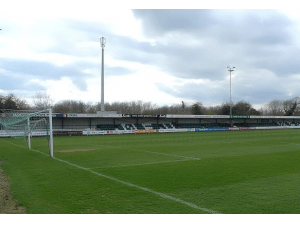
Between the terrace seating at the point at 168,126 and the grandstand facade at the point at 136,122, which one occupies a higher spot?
the grandstand facade at the point at 136,122

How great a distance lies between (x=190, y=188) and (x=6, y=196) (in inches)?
244

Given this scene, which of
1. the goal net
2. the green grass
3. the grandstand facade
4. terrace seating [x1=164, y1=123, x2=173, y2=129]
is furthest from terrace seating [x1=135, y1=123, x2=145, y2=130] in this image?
the green grass

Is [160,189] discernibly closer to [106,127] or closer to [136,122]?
[106,127]

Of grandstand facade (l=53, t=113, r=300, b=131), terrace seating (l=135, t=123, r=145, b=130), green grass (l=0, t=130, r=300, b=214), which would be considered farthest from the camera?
terrace seating (l=135, t=123, r=145, b=130)

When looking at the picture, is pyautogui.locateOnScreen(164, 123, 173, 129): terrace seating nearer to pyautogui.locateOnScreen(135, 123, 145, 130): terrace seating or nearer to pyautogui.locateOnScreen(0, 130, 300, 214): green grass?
pyautogui.locateOnScreen(135, 123, 145, 130): terrace seating

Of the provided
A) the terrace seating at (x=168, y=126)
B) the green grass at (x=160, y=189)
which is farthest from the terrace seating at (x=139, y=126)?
the green grass at (x=160, y=189)

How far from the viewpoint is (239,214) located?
689 cm

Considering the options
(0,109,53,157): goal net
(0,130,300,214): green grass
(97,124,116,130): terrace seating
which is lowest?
(0,130,300,214): green grass

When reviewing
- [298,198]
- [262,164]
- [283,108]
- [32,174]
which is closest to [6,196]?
[32,174]

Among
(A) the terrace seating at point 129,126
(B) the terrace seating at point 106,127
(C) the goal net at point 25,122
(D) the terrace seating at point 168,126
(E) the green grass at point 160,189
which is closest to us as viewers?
(E) the green grass at point 160,189

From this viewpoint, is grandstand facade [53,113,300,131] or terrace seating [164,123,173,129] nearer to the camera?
grandstand facade [53,113,300,131]

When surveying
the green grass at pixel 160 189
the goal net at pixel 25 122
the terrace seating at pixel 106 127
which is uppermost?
the goal net at pixel 25 122

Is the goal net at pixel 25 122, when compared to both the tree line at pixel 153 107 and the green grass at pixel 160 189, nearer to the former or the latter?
the green grass at pixel 160 189

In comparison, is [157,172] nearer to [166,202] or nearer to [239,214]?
[166,202]
